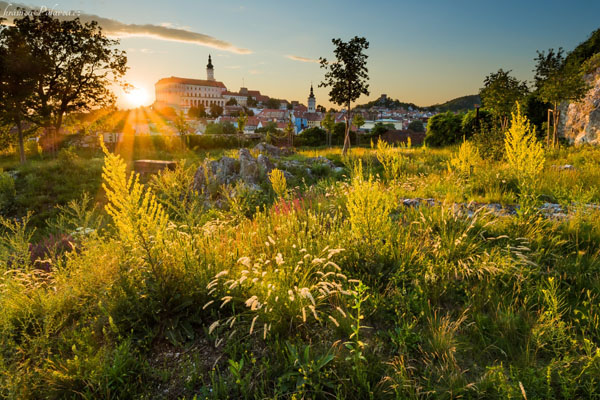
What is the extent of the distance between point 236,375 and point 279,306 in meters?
0.58

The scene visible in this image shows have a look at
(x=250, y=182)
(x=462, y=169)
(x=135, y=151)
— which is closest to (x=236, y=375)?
(x=462, y=169)

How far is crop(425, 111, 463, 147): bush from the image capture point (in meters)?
23.8

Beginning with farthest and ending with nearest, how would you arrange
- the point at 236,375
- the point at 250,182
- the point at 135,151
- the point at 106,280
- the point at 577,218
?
the point at 135,151 → the point at 250,182 → the point at 577,218 → the point at 106,280 → the point at 236,375

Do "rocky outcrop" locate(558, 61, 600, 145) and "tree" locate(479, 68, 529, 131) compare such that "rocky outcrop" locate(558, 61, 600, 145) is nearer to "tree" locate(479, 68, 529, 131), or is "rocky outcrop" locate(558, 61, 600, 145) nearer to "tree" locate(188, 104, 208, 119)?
"tree" locate(479, 68, 529, 131)

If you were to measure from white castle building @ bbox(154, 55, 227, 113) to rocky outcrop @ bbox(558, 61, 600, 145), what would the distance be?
12511 centimetres

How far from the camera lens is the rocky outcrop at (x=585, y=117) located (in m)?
14.1

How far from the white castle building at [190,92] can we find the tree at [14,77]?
373 ft

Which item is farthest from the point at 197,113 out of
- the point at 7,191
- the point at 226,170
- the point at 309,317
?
the point at 309,317

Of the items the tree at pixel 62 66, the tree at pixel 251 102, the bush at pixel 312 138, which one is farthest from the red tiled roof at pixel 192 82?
the tree at pixel 62 66

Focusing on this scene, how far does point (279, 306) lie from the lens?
247cm

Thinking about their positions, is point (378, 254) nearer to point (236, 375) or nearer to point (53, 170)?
point (236, 375)

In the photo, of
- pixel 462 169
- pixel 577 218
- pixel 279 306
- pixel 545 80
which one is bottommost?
pixel 279 306

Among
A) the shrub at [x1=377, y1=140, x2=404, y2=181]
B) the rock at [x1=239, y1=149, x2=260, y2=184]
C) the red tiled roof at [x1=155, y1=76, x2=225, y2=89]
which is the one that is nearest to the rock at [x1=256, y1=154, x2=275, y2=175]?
the rock at [x1=239, y1=149, x2=260, y2=184]

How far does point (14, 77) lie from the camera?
16812mm
